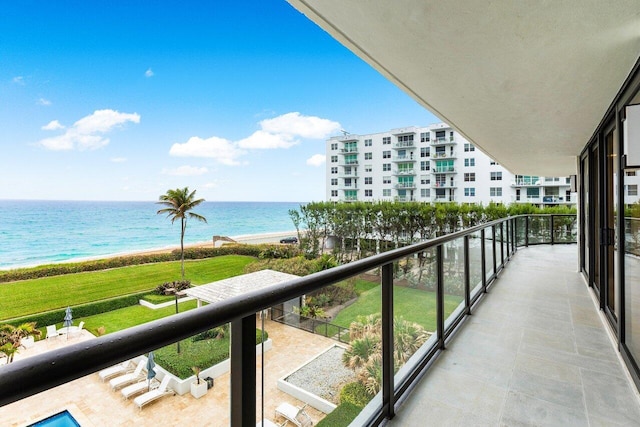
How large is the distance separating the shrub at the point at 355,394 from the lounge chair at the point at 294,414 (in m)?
0.29

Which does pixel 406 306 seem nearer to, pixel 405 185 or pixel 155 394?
pixel 155 394

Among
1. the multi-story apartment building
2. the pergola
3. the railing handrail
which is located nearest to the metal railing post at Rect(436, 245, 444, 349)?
the railing handrail

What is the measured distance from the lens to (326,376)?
1496 millimetres

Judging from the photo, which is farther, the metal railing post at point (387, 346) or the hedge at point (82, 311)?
the hedge at point (82, 311)

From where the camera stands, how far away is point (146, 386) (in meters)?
0.88

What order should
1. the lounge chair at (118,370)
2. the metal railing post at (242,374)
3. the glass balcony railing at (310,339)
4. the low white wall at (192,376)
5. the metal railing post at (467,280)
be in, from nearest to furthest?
the glass balcony railing at (310,339) < the lounge chair at (118,370) < the low white wall at (192,376) < the metal railing post at (242,374) < the metal railing post at (467,280)

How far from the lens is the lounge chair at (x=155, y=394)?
85 cm

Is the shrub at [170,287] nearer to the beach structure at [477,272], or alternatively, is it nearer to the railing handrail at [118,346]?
the beach structure at [477,272]

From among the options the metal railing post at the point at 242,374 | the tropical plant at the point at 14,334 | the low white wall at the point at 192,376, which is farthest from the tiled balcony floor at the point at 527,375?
the tropical plant at the point at 14,334

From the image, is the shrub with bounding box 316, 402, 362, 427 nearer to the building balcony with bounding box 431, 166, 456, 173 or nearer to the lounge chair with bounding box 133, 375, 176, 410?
the lounge chair with bounding box 133, 375, 176, 410

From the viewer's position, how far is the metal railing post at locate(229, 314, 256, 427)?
96cm

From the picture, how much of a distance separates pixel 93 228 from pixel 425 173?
137 ft

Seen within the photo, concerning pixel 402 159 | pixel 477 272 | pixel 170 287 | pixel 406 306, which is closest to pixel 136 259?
pixel 170 287

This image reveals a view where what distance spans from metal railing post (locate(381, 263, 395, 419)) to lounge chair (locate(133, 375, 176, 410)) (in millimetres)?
1275
